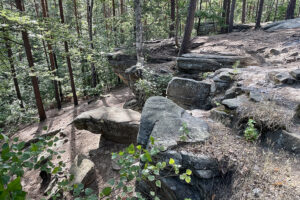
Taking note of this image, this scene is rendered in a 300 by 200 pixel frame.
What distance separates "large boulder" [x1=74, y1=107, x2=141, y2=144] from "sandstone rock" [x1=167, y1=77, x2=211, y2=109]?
1749 mm

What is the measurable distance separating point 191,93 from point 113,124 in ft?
9.71

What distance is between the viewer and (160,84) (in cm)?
834

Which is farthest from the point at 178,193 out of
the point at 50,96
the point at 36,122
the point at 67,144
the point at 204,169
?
the point at 50,96

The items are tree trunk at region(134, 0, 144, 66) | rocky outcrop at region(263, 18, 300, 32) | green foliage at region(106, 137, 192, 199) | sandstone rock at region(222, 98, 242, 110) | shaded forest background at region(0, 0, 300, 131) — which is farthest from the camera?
rocky outcrop at region(263, 18, 300, 32)

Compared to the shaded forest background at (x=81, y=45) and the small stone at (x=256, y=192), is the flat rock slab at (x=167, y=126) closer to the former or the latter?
the small stone at (x=256, y=192)

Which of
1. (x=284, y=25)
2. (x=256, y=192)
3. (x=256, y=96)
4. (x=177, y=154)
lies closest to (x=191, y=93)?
(x=256, y=96)

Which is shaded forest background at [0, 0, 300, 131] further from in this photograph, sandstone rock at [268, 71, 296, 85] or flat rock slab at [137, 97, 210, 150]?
sandstone rock at [268, 71, 296, 85]

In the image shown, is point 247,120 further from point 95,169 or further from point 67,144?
point 67,144

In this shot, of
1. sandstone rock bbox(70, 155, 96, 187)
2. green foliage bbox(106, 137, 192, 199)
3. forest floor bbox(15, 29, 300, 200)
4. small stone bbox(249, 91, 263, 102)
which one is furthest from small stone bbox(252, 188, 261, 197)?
sandstone rock bbox(70, 155, 96, 187)

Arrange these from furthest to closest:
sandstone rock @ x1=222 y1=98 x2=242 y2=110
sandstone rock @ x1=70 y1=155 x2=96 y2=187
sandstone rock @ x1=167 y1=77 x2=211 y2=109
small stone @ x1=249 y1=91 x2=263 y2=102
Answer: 1. sandstone rock @ x1=167 y1=77 x2=211 y2=109
2. sandstone rock @ x1=70 y1=155 x2=96 y2=187
3. small stone @ x1=249 y1=91 x2=263 y2=102
4. sandstone rock @ x1=222 y1=98 x2=242 y2=110

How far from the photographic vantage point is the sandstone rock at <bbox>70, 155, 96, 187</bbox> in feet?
15.4

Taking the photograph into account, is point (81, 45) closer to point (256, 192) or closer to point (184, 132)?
point (184, 132)

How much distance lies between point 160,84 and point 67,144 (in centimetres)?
479

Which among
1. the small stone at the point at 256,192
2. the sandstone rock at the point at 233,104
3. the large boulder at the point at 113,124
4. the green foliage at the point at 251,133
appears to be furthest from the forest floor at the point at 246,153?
the sandstone rock at the point at 233,104
